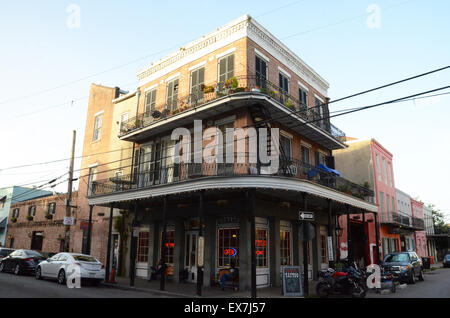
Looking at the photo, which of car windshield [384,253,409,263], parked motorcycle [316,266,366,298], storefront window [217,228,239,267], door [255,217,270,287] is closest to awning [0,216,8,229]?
storefront window [217,228,239,267]

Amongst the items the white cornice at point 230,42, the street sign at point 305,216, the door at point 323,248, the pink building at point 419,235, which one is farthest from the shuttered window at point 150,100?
the pink building at point 419,235

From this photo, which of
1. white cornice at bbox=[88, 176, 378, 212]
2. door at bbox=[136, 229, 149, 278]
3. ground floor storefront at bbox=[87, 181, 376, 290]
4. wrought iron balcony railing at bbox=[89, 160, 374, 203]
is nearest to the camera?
white cornice at bbox=[88, 176, 378, 212]

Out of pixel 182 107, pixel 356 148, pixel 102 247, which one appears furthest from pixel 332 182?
pixel 102 247

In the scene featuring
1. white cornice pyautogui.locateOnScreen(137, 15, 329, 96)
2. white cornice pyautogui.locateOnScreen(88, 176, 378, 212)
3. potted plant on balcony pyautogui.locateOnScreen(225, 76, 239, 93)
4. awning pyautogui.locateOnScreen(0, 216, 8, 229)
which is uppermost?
white cornice pyautogui.locateOnScreen(137, 15, 329, 96)

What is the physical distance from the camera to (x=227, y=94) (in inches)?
609

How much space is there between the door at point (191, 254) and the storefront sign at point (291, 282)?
19.1 ft

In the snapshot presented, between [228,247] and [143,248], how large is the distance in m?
6.63

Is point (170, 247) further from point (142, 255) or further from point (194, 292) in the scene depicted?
point (194, 292)

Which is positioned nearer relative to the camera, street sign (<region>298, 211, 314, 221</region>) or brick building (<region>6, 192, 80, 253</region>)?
street sign (<region>298, 211, 314, 221</region>)

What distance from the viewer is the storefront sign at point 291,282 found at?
13109 mm

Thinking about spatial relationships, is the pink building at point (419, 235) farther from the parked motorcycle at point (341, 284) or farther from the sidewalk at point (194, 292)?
the sidewalk at point (194, 292)

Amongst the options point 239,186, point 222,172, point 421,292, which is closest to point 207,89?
point 222,172

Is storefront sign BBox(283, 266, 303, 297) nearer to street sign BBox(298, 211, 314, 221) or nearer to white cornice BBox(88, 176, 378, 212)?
street sign BBox(298, 211, 314, 221)

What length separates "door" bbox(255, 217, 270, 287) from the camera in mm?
15949
